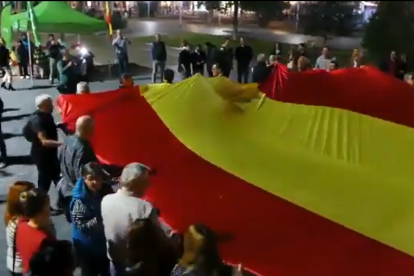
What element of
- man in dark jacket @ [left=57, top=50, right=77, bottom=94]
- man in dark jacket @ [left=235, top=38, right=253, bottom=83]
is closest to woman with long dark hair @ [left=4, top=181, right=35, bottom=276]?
man in dark jacket @ [left=57, top=50, right=77, bottom=94]

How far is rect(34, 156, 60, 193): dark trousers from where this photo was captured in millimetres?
6559

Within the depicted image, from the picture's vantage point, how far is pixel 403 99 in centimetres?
707

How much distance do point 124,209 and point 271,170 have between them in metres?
2.02

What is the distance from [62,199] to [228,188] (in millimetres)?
1412

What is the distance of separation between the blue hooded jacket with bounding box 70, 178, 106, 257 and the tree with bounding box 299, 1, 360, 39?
2310cm

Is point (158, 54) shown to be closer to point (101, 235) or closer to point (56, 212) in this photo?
point (56, 212)

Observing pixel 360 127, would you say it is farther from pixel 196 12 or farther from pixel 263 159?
pixel 196 12

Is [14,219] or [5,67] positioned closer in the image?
[14,219]

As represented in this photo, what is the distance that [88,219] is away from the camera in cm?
424

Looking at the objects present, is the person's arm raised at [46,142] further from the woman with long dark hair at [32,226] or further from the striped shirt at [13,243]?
the woman with long dark hair at [32,226]

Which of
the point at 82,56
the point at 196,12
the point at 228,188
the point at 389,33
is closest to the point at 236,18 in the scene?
the point at 196,12

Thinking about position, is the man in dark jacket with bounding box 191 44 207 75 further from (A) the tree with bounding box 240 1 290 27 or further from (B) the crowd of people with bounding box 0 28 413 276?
(A) the tree with bounding box 240 1 290 27

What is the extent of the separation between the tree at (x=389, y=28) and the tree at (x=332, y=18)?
5.25 m

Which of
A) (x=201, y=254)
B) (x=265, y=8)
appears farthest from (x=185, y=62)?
(x=265, y=8)
